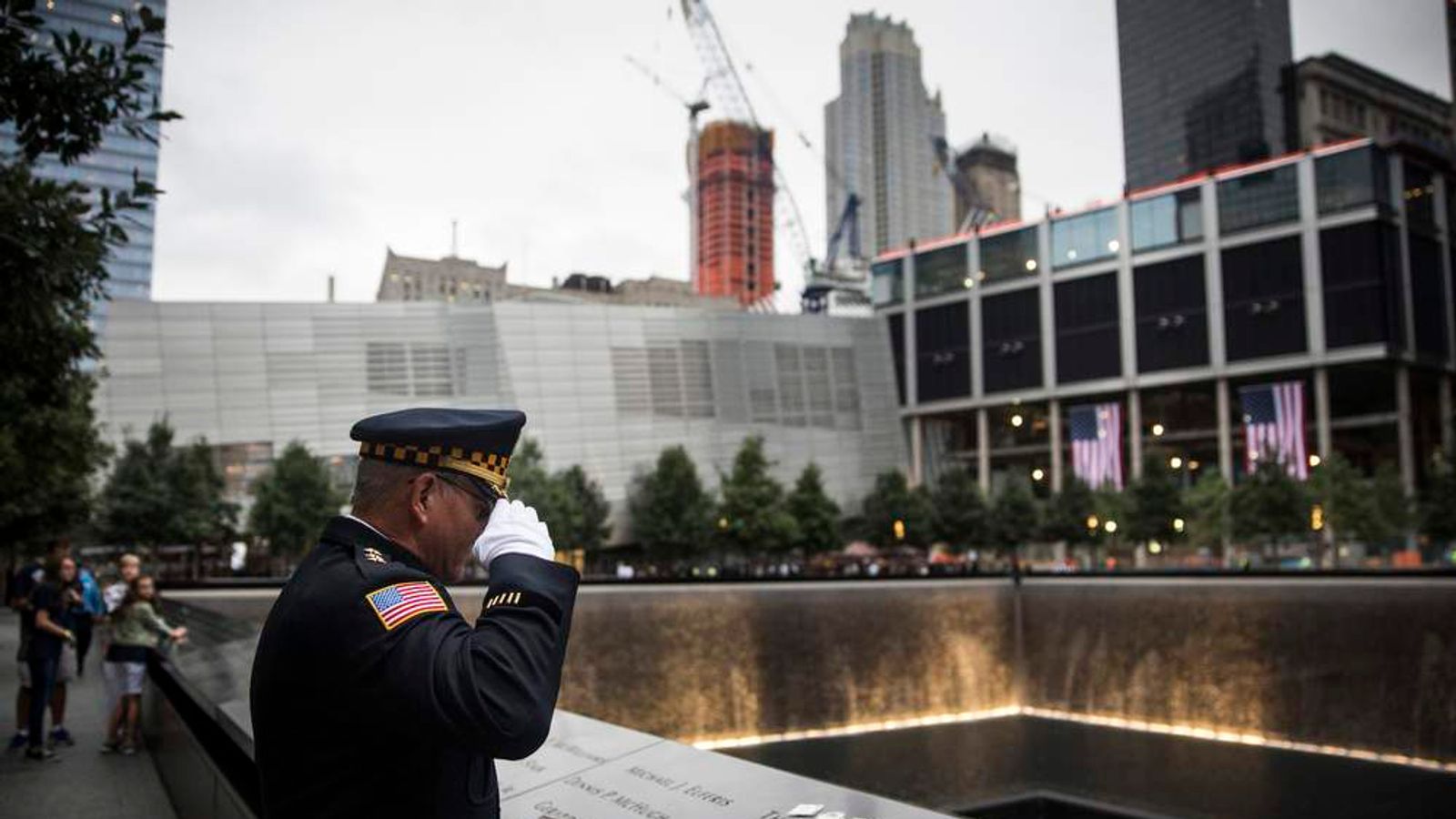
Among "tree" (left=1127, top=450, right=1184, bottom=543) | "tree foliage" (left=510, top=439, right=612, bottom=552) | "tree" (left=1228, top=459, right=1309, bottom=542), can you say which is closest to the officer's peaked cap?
"tree foliage" (left=510, top=439, right=612, bottom=552)

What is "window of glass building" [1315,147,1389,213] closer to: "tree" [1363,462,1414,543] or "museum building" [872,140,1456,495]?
"museum building" [872,140,1456,495]

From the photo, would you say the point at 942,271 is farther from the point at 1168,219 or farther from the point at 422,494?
the point at 422,494

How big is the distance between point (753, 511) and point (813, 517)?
14.9ft

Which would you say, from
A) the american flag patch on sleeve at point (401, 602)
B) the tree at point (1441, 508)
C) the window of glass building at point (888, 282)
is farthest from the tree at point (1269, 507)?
the american flag patch on sleeve at point (401, 602)

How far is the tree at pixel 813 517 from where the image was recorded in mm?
69625

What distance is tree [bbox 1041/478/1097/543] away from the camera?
7206cm

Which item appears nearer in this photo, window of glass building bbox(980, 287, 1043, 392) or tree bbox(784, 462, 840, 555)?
tree bbox(784, 462, 840, 555)

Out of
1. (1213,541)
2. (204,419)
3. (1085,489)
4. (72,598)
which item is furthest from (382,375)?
(72,598)

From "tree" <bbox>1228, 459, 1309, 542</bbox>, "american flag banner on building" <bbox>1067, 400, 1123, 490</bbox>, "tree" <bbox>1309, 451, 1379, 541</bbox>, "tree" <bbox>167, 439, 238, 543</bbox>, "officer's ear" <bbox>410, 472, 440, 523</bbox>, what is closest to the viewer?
"officer's ear" <bbox>410, 472, 440, 523</bbox>

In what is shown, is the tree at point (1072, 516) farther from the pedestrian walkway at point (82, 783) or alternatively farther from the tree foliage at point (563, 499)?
the pedestrian walkway at point (82, 783)

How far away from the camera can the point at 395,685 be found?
2.25 m

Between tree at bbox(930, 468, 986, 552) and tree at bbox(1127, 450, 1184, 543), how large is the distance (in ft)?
31.0

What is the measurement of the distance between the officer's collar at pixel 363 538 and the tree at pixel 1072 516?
7336 centimetres

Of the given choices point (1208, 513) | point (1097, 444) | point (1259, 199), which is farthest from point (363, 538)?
point (1259, 199)
